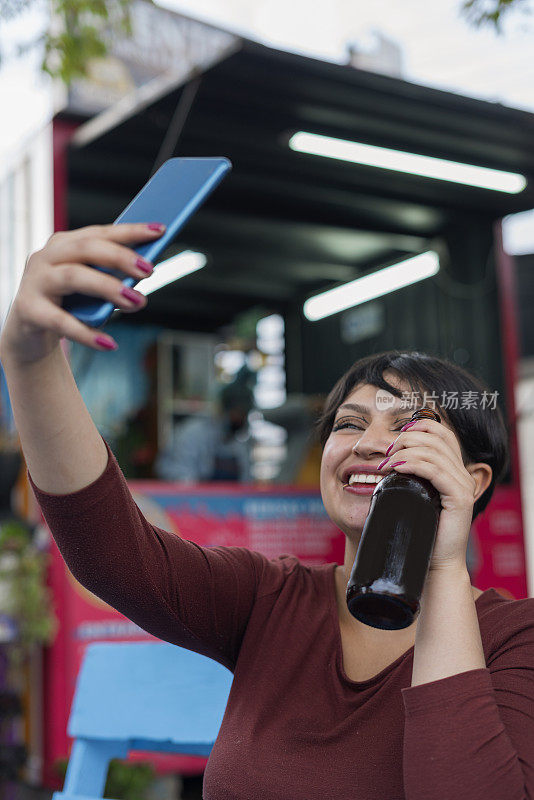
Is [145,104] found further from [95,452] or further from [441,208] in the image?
[95,452]

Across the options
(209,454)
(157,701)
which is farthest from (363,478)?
(209,454)

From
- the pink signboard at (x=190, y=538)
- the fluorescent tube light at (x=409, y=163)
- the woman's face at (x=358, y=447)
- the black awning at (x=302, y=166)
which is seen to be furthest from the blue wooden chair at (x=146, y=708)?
the fluorescent tube light at (x=409, y=163)

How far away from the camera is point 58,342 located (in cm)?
86

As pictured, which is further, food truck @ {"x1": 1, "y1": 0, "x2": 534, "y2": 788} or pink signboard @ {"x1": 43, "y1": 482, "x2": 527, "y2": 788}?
food truck @ {"x1": 1, "y1": 0, "x2": 534, "y2": 788}

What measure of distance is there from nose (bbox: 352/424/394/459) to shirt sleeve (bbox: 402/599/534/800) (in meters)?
0.40

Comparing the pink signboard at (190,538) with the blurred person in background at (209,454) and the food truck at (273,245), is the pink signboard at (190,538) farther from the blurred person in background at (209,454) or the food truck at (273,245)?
the blurred person in background at (209,454)

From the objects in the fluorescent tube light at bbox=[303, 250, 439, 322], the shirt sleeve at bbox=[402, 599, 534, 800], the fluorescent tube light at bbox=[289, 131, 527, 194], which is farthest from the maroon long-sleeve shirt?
the fluorescent tube light at bbox=[303, 250, 439, 322]

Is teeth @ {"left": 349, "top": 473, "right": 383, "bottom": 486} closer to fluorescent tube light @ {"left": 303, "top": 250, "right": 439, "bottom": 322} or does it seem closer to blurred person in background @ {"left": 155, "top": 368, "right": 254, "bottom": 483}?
blurred person in background @ {"left": 155, "top": 368, "right": 254, "bottom": 483}

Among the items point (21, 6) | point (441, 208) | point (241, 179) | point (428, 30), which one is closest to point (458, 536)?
point (428, 30)

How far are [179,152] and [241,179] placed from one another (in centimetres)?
76

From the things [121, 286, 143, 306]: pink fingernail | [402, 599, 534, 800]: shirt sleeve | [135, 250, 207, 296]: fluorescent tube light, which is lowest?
[402, 599, 534, 800]: shirt sleeve

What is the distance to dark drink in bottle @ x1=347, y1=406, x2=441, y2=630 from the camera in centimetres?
77

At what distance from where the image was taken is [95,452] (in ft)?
3.17

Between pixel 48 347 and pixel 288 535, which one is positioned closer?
pixel 48 347
